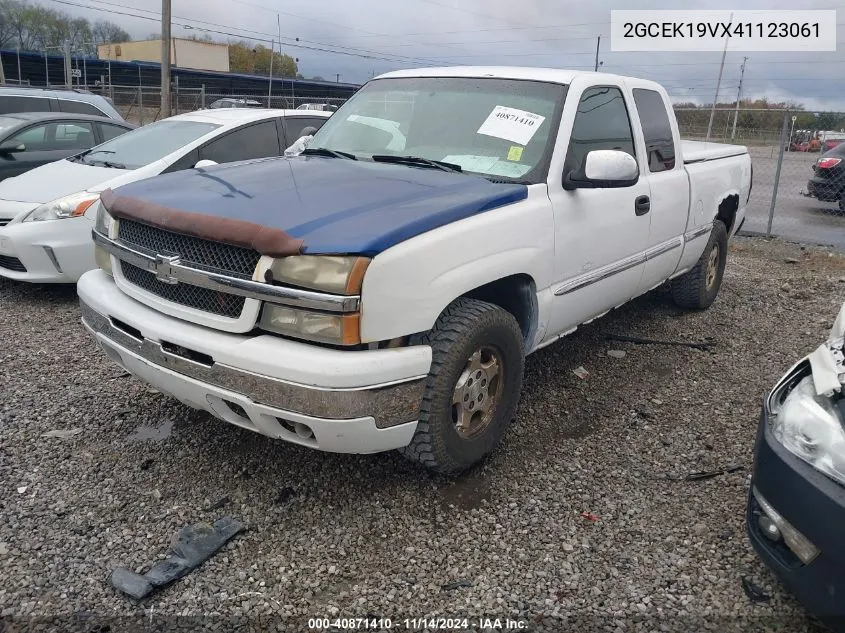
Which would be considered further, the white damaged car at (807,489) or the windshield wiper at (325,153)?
the windshield wiper at (325,153)

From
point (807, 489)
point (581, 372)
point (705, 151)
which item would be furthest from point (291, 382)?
point (705, 151)

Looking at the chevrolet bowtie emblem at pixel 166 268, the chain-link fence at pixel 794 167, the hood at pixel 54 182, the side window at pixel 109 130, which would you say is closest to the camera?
the chevrolet bowtie emblem at pixel 166 268

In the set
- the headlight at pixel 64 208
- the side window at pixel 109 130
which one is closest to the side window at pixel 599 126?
the headlight at pixel 64 208

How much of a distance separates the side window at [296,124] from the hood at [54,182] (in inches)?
64.8

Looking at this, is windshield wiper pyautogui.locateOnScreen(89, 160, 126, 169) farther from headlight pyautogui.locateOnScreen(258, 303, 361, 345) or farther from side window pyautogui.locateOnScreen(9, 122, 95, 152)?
headlight pyautogui.locateOnScreen(258, 303, 361, 345)

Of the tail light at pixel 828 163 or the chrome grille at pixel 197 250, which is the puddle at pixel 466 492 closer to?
the chrome grille at pixel 197 250

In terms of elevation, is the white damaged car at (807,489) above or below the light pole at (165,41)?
below

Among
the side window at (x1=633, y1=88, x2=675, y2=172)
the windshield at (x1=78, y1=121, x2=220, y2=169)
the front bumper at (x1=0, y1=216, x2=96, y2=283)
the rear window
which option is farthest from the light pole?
the side window at (x1=633, y1=88, x2=675, y2=172)

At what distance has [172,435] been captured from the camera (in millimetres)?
3668

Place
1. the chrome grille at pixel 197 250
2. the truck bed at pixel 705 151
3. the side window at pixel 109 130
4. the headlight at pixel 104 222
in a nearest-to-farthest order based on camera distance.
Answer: the chrome grille at pixel 197 250, the headlight at pixel 104 222, the truck bed at pixel 705 151, the side window at pixel 109 130

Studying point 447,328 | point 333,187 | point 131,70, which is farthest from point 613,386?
point 131,70

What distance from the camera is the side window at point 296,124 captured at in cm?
696

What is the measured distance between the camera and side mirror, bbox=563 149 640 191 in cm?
344

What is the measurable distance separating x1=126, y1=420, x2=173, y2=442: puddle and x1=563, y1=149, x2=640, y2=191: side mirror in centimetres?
248
